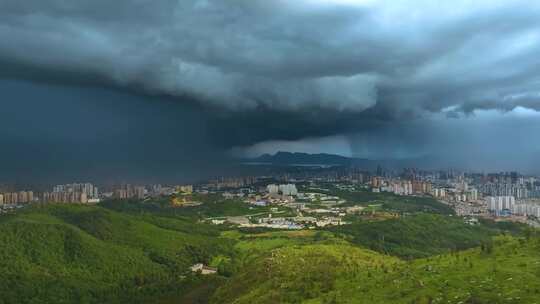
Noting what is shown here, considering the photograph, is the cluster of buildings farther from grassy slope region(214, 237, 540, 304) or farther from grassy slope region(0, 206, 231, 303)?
grassy slope region(214, 237, 540, 304)

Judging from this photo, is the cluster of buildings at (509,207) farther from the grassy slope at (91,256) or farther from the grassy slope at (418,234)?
the grassy slope at (91,256)

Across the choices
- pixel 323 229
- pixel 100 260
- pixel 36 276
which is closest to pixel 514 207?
pixel 323 229

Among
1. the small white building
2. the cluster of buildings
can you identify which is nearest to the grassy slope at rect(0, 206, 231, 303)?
the small white building

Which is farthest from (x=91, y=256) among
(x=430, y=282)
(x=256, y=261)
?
(x=430, y=282)

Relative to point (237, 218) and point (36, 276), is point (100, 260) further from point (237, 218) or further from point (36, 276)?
point (237, 218)

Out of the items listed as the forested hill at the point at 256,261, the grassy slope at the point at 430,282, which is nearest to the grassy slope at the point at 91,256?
the forested hill at the point at 256,261

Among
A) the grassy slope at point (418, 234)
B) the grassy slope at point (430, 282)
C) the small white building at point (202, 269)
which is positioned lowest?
the small white building at point (202, 269)

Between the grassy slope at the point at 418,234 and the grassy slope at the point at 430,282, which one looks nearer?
the grassy slope at the point at 430,282

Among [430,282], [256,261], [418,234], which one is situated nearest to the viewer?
[430,282]

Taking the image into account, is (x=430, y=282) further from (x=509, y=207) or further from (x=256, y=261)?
(x=509, y=207)
